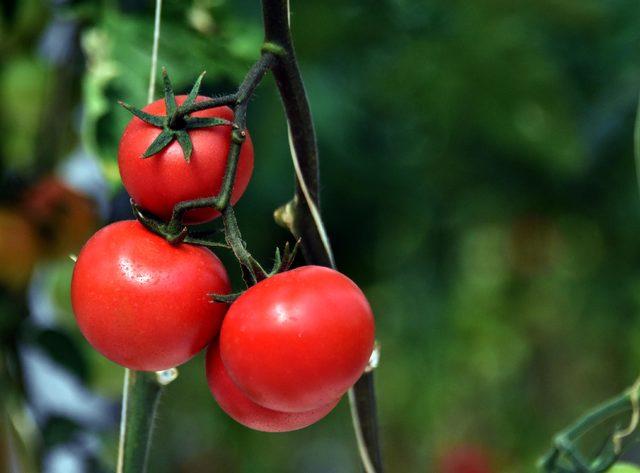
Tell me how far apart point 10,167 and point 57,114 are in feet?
0.23

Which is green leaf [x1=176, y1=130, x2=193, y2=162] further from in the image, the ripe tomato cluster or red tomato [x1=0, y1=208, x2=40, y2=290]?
red tomato [x1=0, y1=208, x2=40, y2=290]

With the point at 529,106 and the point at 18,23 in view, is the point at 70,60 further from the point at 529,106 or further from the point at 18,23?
the point at 529,106

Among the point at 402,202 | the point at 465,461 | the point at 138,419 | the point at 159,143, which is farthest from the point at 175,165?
the point at 465,461

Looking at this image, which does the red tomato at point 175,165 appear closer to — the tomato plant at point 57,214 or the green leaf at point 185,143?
the green leaf at point 185,143

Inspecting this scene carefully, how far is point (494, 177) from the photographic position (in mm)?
1136

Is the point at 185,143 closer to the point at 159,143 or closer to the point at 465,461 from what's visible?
the point at 159,143

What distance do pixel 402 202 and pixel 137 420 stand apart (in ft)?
2.37

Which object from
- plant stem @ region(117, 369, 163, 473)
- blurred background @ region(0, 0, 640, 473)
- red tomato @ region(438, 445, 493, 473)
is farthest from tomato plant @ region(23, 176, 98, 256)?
red tomato @ region(438, 445, 493, 473)

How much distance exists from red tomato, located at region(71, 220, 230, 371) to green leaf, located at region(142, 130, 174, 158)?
3 centimetres

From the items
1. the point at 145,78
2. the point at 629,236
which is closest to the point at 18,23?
the point at 145,78

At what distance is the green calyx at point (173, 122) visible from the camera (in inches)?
12.8

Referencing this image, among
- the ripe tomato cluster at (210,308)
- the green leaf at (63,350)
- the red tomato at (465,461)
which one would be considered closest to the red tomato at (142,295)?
the ripe tomato cluster at (210,308)

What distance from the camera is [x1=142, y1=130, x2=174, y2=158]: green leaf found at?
33 centimetres

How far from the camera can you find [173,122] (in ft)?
1.08
